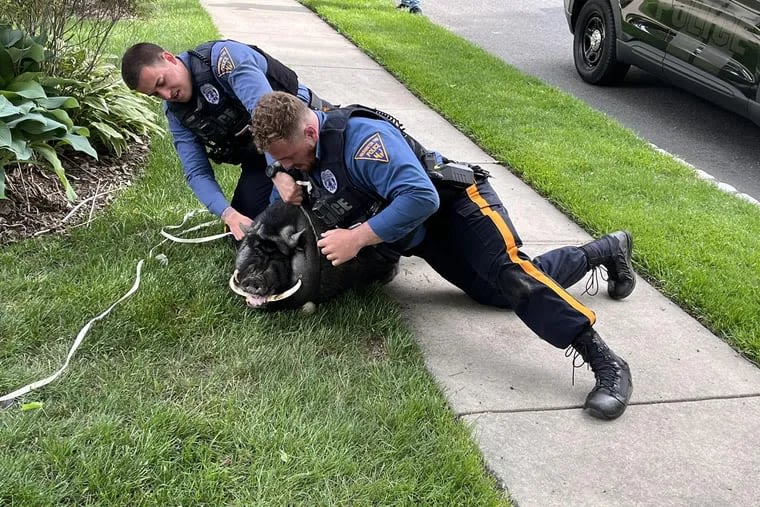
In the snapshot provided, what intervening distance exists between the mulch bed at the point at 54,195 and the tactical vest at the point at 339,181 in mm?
1737

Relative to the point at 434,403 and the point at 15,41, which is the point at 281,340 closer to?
the point at 434,403

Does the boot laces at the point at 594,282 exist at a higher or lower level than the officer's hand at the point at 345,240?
lower

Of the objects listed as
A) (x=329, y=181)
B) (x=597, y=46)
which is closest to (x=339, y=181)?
(x=329, y=181)

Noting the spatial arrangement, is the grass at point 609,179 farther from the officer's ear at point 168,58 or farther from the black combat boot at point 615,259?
the officer's ear at point 168,58

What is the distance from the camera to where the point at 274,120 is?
113 inches

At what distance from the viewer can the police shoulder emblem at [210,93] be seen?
3.73m

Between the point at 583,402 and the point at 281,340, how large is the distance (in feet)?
4.12

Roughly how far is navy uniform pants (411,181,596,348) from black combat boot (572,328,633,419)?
2.8 inches

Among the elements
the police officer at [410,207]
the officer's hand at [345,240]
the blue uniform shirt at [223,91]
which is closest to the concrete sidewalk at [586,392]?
the police officer at [410,207]

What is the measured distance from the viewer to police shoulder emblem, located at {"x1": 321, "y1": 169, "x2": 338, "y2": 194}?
3.16 m

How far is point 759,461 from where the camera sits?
2828 mm

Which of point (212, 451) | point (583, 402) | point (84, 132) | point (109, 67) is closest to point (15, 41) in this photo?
point (84, 132)

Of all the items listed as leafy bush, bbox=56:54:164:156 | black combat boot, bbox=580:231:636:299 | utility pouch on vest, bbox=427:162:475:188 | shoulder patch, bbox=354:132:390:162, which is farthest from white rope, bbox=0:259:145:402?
black combat boot, bbox=580:231:636:299

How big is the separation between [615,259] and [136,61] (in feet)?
7.94
